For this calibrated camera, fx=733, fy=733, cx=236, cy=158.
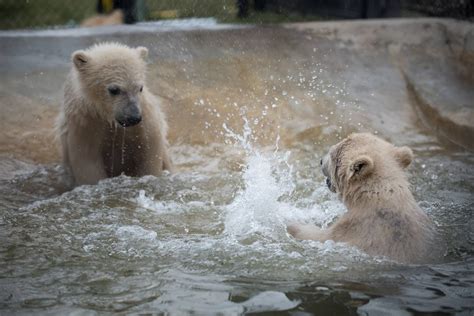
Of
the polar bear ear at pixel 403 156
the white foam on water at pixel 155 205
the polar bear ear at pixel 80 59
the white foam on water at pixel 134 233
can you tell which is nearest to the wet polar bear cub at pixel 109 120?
the polar bear ear at pixel 80 59

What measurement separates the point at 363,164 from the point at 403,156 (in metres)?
0.38

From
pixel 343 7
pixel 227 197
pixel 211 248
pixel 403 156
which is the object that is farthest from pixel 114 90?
pixel 343 7

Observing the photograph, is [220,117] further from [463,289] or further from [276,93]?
[463,289]

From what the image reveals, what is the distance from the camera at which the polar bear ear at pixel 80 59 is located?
669 cm

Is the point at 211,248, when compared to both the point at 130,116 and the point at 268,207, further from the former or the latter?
the point at 130,116

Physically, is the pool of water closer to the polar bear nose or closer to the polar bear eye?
the polar bear nose

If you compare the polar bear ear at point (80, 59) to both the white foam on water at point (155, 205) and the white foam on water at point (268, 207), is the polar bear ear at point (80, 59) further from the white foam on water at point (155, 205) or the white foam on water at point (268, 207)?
the white foam on water at point (268, 207)

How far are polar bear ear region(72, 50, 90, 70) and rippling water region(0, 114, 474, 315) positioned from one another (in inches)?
43.5

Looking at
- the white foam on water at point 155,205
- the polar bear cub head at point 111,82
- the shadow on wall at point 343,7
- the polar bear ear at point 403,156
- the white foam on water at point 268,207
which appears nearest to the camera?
the polar bear ear at point 403,156

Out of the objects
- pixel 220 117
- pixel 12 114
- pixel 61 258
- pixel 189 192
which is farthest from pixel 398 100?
pixel 61 258

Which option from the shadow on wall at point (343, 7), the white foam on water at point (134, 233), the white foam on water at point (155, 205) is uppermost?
the shadow on wall at point (343, 7)

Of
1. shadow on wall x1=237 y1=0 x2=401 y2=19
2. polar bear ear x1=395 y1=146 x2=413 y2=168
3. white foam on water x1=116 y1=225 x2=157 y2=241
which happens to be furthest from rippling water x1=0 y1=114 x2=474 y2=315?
shadow on wall x1=237 y1=0 x2=401 y2=19

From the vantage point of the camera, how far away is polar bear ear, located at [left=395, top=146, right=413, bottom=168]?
5.23m

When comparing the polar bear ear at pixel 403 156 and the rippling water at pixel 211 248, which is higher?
the polar bear ear at pixel 403 156
